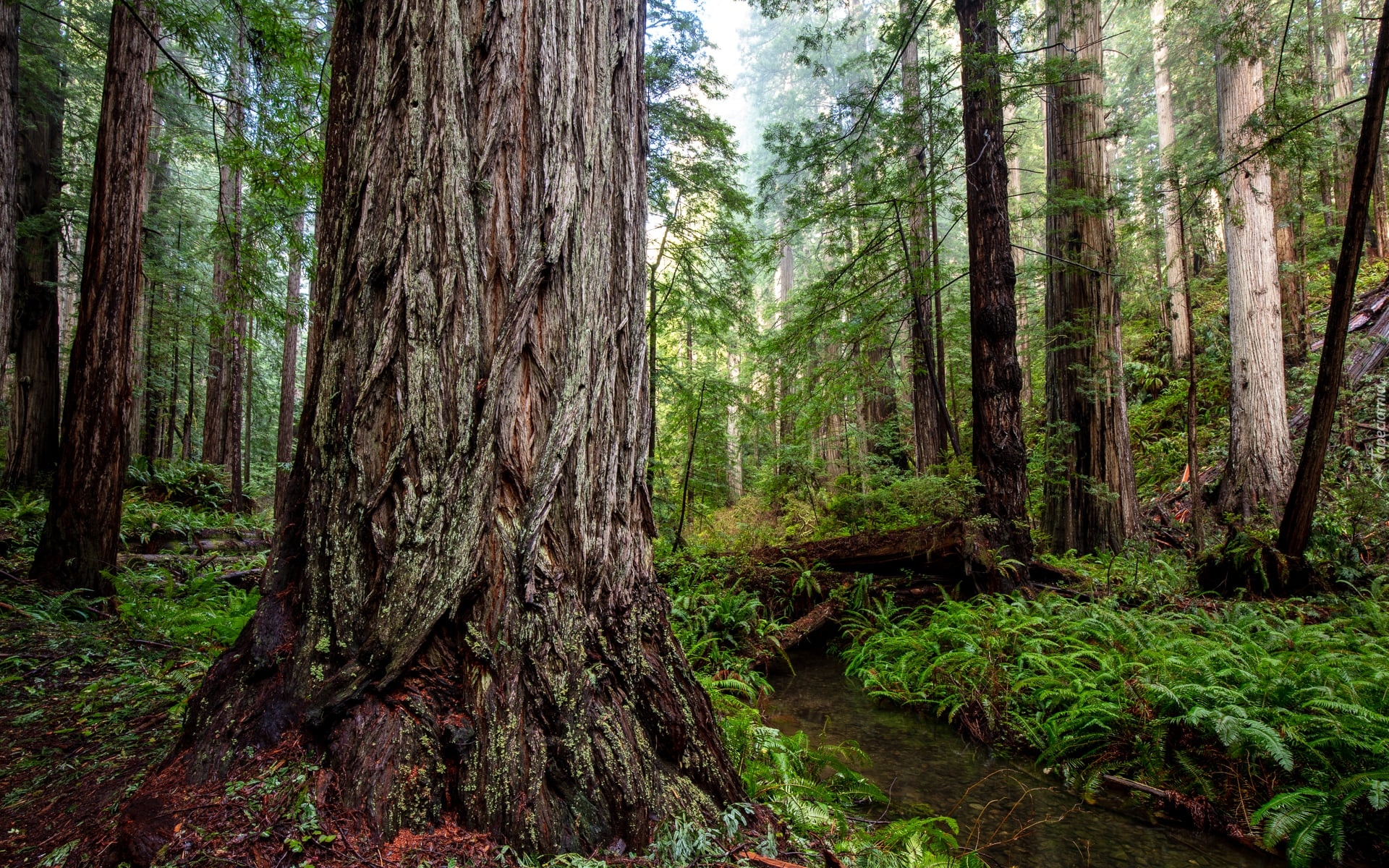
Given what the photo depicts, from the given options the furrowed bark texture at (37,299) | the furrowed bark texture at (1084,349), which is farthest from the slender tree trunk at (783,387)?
the furrowed bark texture at (37,299)

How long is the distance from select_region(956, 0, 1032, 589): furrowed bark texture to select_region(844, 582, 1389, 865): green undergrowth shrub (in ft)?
2.95

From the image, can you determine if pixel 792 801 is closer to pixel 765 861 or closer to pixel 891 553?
pixel 765 861

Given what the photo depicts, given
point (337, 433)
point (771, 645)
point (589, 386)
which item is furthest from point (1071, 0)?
point (337, 433)

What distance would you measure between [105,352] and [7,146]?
14.0ft

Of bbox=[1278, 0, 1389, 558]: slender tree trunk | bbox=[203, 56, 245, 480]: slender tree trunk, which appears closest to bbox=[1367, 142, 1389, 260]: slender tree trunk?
bbox=[1278, 0, 1389, 558]: slender tree trunk

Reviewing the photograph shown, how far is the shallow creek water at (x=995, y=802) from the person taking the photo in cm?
272

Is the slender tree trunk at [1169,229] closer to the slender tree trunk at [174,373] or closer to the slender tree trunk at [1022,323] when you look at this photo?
the slender tree trunk at [1022,323]

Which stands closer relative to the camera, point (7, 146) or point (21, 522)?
point (7, 146)

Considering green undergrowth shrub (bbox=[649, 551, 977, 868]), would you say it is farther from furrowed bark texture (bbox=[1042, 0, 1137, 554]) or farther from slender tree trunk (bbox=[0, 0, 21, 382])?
slender tree trunk (bbox=[0, 0, 21, 382])

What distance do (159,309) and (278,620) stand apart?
47.6 feet

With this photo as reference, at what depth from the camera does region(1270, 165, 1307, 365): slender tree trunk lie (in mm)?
11289

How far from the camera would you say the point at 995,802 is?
3.20 m

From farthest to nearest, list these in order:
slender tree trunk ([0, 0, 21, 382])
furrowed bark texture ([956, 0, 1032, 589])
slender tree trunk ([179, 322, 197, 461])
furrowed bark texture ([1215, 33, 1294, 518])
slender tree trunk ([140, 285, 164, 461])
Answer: slender tree trunk ([179, 322, 197, 461]) → slender tree trunk ([140, 285, 164, 461]) → furrowed bark texture ([1215, 33, 1294, 518]) → slender tree trunk ([0, 0, 21, 382]) → furrowed bark texture ([956, 0, 1032, 589])

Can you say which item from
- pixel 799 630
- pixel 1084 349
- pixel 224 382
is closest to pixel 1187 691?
pixel 799 630
